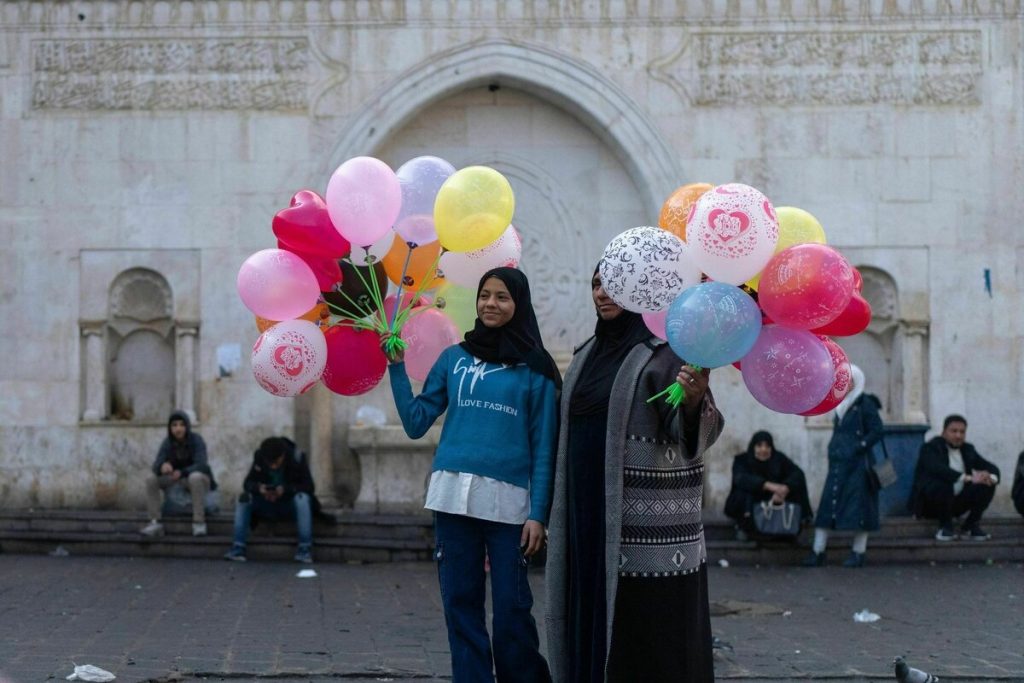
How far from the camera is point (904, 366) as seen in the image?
47.4 ft

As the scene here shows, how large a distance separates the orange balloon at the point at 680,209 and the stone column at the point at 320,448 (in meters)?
8.47

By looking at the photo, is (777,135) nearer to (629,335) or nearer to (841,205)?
(841,205)

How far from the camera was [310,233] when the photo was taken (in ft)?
22.5

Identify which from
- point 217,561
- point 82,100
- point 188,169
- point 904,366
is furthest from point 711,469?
point 82,100

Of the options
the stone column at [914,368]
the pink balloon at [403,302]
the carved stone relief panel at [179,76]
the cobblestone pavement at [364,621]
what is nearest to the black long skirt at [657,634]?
the pink balloon at [403,302]

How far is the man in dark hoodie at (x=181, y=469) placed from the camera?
1296cm

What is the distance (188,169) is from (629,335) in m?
9.48

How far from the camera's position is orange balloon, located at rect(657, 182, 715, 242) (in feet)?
19.9

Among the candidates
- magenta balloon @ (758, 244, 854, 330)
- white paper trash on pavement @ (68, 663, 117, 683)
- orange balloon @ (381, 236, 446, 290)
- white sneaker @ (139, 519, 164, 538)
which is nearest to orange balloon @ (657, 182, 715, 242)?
magenta balloon @ (758, 244, 854, 330)

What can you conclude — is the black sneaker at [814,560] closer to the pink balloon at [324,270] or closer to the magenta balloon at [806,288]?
the pink balloon at [324,270]

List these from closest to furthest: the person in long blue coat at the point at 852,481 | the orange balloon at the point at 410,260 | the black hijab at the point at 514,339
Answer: the black hijab at the point at 514,339, the orange balloon at the point at 410,260, the person in long blue coat at the point at 852,481

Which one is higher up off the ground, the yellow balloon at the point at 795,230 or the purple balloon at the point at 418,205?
the purple balloon at the point at 418,205

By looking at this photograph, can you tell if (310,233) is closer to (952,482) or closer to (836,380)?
(836,380)

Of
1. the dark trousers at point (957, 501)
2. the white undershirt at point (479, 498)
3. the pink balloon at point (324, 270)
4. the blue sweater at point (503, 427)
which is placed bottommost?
the dark trousers at point (957, 501)
